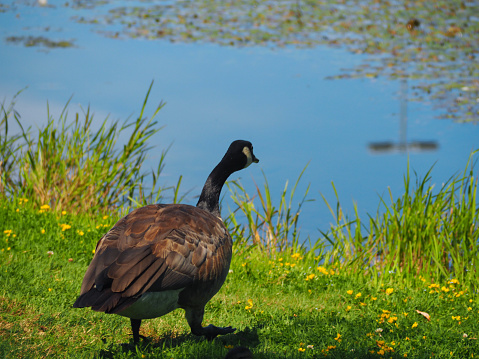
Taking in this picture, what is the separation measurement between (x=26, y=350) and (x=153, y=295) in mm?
1465

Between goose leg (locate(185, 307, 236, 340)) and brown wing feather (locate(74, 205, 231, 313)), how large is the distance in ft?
1.34

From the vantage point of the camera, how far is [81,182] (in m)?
9.59

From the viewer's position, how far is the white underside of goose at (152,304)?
4.70 m

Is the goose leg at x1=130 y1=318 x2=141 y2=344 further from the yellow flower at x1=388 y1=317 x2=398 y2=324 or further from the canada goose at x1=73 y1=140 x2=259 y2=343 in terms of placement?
the yellow flower at x1=388 y1=317 x2=398 y2=324

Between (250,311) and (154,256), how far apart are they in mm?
2104

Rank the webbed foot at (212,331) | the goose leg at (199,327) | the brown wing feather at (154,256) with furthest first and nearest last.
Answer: the webbed foot at (212,331) < the goose leg at (199,327) < the brown wing feather at (154,256)

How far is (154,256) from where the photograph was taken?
4.83 meters

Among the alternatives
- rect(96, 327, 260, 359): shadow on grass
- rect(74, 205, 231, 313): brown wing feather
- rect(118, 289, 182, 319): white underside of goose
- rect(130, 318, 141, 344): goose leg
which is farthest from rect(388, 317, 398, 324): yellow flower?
rect(130, 318, 141, 344): goose leg

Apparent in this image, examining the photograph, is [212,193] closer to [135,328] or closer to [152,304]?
[135,328]

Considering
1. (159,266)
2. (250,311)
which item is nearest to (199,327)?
(159,266)

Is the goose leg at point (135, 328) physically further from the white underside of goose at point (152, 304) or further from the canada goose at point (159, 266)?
the white underside of goose at point (152, 304)

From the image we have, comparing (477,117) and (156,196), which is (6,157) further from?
(477,117)

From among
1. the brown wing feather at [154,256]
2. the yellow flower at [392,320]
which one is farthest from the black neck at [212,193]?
the yellow flower at [392,320]

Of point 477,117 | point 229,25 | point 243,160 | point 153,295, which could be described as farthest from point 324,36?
point 153,295
